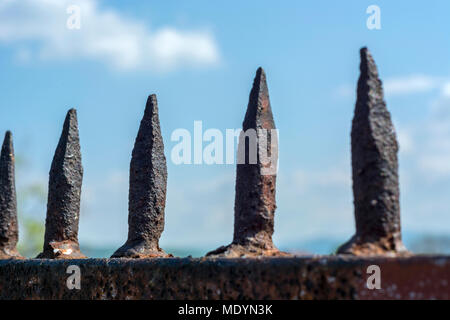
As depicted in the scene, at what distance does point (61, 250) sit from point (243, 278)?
327cm

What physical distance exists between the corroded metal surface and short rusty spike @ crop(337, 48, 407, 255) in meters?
0.24

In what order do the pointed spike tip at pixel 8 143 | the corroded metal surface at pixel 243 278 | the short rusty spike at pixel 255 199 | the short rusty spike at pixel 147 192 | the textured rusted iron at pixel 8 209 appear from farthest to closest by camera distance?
the pointed spike tip at pixel 8 143
the textured rusted iron at pixel 8 209
the short rusty spike at pixel 147 192
the short rusty spike at pixel 255 199
the corroded metal surface at pixel 243 278

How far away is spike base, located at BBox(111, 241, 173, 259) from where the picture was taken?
695 centimetres

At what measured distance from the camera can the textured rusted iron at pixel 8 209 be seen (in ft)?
30.4

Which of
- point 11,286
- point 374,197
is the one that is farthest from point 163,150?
point 374,197

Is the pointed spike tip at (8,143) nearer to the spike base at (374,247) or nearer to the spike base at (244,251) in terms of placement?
the spike base at (244,251)

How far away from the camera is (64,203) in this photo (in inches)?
328

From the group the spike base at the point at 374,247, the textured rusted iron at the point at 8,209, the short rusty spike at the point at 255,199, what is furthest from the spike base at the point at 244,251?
the textured rusted iron at the point at 8,209

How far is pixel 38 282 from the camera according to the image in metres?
7.50

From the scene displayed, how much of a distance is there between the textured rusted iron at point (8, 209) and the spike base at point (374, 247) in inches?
212

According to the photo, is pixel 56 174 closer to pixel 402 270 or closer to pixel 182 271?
pixel 182 271

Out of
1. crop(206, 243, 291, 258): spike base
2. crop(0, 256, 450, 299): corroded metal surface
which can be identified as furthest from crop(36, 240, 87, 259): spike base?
crop(206, 243, 291, 258): spike base

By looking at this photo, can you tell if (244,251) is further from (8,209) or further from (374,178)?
(8,209)

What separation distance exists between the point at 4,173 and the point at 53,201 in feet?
4.68
